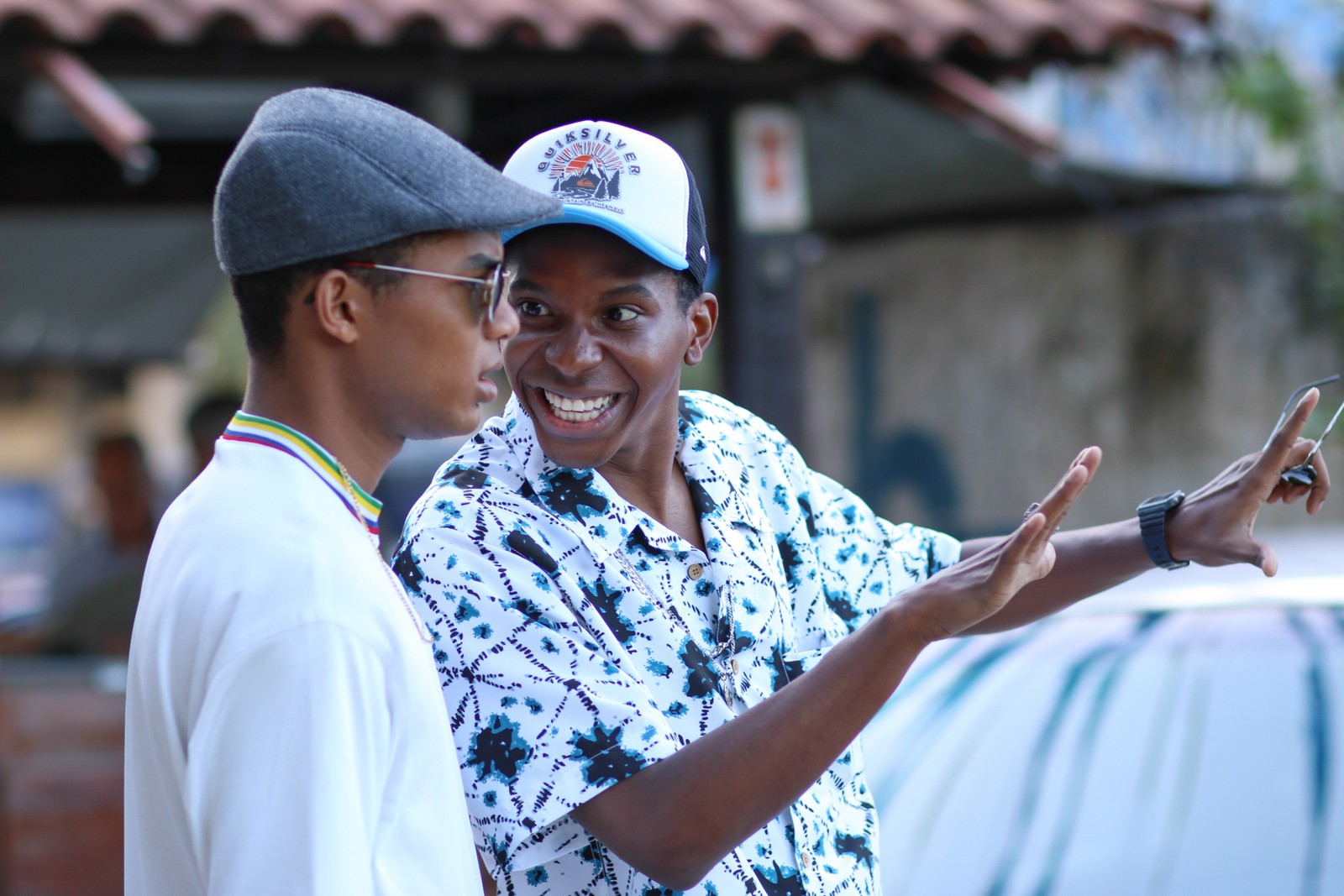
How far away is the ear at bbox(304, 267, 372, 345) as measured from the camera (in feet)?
4.32

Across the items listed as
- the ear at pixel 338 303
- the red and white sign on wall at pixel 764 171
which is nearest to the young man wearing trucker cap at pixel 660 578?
the ear at pixel 338 303

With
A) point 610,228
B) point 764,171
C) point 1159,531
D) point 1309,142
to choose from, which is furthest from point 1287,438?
point 1309,142

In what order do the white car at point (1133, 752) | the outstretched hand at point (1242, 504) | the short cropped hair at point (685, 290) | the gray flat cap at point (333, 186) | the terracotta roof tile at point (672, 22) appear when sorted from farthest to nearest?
1. the terracotta roof tile at point (672, 22)
2. the white car at point (1133, 752)
3. the outstretched hand at point (1242, 504)
4. the short cropped hair at point (685, 290)
5. the gray flat cap at point (333, 186)

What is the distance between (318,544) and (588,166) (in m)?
0.58

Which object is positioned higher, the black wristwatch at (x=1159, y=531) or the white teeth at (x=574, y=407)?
the white teeth at (x=574, y=407)

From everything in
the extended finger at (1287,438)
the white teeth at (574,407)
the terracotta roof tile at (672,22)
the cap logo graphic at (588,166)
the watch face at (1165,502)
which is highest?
the terracotta roof tile at (672,22)

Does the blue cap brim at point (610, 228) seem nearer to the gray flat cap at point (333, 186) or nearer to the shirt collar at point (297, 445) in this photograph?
the gray flat cap at point (333, 186)

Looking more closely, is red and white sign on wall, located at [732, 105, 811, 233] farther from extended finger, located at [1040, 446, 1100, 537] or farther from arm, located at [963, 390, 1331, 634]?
extended finger, located at [1040, 446, 1100, 537]

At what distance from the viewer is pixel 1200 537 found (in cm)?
187

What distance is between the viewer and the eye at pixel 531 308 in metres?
1.65

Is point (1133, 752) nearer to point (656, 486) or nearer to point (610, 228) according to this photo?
point (656, 486)

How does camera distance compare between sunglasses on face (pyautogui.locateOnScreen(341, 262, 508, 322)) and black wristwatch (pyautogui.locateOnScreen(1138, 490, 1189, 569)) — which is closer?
sunglasses on face (pyautogui.locateOnScreen(341, 262, 508, 322))

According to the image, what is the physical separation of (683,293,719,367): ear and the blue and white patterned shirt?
12 cm

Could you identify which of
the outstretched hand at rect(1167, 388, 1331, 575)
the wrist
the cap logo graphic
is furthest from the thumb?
the cap logo graphic
